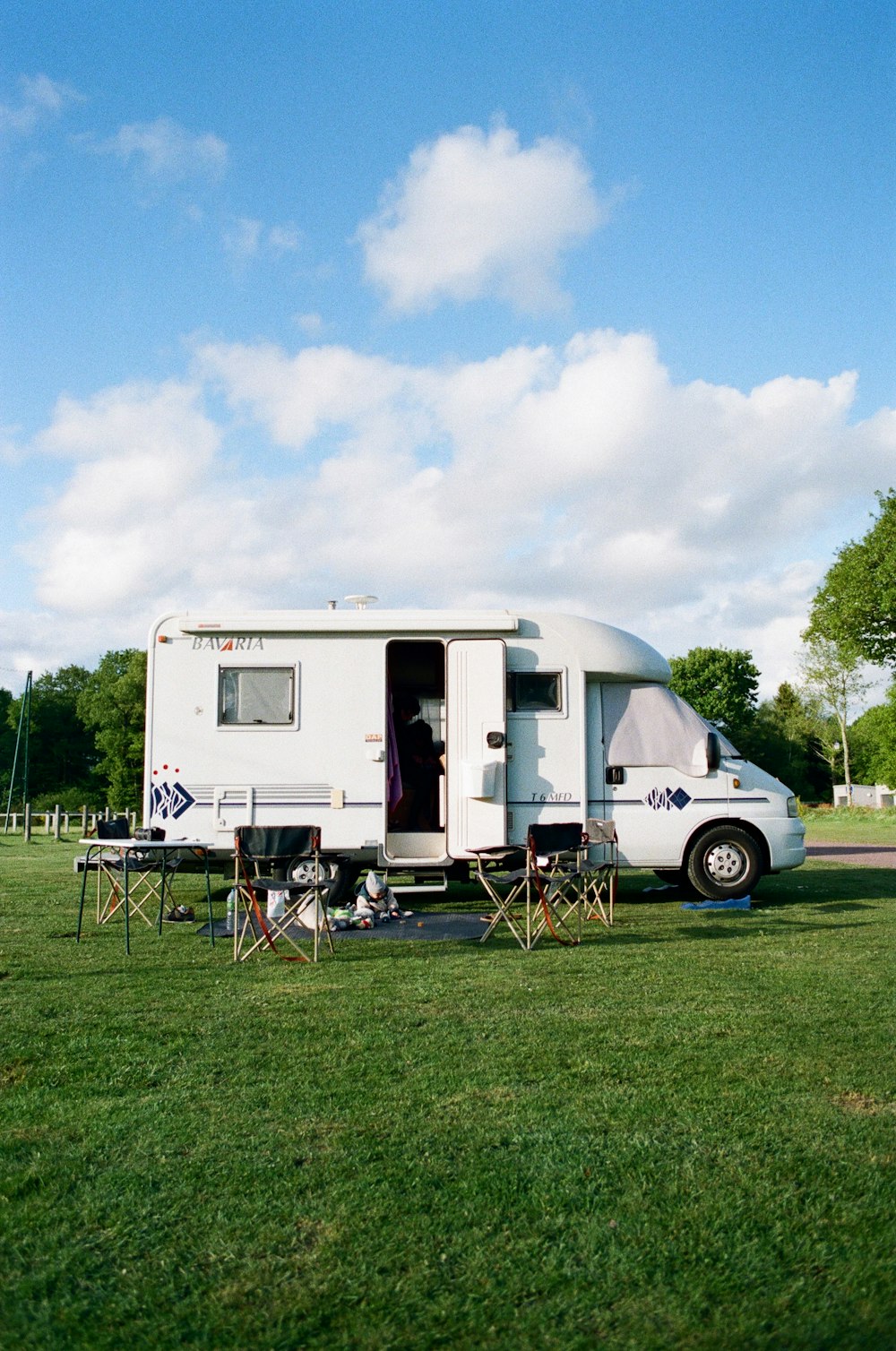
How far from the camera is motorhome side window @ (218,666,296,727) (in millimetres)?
9594

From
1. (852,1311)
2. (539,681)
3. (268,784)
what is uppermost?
(539,681)

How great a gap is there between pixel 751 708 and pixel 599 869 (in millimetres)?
44388

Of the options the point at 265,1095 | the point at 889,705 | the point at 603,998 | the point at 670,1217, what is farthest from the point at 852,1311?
the point at 889,705

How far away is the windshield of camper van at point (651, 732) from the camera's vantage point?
32.3 feet

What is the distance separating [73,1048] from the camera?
4.41 metres

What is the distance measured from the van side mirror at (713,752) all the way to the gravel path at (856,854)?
5501mm

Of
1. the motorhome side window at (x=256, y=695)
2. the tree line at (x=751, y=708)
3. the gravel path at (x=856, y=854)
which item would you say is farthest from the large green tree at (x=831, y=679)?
the motorhome side window at (x=256, y=695)

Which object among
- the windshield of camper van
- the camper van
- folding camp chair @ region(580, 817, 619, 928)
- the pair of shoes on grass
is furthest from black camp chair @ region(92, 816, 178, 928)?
the windshield of camper van

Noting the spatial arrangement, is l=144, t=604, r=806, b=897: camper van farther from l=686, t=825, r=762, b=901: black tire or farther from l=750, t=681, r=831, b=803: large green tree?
l=750, t=681, r=831, b=803: large green tree

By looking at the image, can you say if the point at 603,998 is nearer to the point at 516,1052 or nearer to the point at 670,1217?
the point at 516,1052

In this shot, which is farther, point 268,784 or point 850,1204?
point 268,784

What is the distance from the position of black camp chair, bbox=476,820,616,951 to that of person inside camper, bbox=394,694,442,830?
1535mm

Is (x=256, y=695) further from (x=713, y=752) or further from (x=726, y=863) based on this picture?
(x=726, y=863)

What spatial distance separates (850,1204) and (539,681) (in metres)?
7.07
